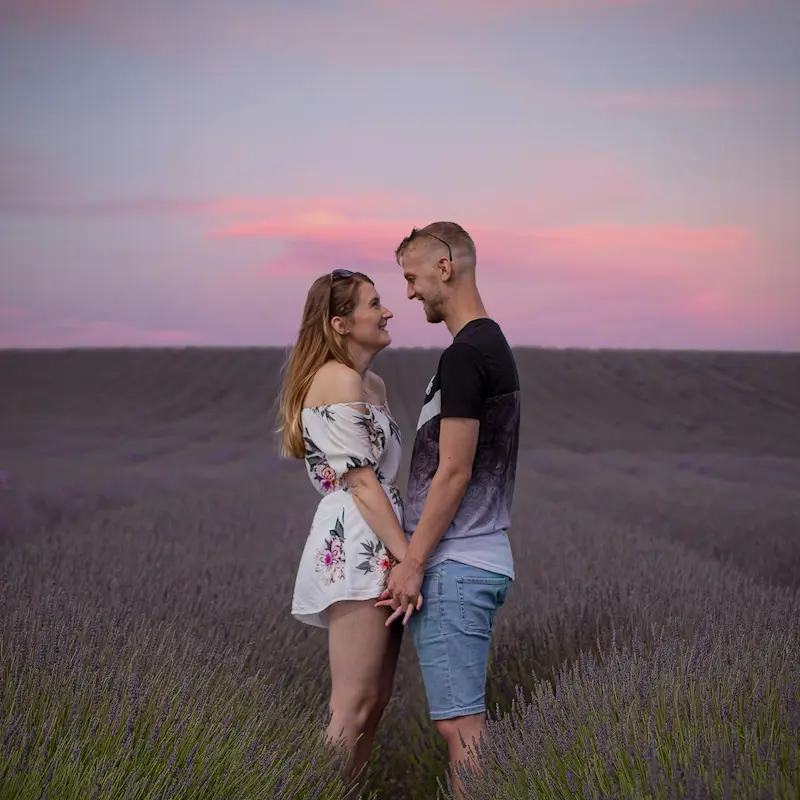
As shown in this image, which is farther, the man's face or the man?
the man's face

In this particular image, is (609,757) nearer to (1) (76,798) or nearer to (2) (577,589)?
(1) (76,798)

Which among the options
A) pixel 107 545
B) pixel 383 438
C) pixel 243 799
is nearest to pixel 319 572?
pixel 383 438

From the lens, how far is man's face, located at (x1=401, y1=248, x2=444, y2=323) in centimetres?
272

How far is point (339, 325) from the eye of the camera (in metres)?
2.93

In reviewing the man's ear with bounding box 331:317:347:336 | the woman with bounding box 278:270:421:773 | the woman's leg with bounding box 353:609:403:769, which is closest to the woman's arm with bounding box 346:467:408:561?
the woman with bounding box 278:270:421:773

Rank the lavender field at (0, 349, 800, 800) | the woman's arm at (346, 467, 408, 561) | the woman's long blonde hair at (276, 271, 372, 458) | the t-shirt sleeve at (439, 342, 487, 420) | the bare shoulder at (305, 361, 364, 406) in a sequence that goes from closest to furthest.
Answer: the lavender field at (0, 349, 800, 800), the t-shirt sleeve at (439, 342, 487, 420), the woman's arm at (346, 467, 408, 561), the bare shoulder at (305, 361, 364, 406), the woman's long blonde hair at (276, 271, 372, 458)

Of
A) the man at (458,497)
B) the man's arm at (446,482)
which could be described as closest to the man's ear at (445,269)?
the man at (458,497)

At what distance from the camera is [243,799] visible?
223 centimetres

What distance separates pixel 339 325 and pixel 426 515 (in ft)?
2.26

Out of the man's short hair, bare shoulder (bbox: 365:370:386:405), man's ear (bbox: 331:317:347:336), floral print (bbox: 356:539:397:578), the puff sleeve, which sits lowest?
floral print (bbox: 356:539:397:578)

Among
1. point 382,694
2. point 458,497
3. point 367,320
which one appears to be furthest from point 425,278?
point 382,694

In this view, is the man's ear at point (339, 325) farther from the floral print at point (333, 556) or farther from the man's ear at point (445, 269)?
the floral print at point (333, 556)

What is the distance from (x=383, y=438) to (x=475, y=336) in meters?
0.43

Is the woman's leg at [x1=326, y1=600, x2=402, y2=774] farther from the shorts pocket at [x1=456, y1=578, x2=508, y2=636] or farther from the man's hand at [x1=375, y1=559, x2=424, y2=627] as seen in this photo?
the shorts pocket at [x1=456, y1=578, x2=508, y2=636]
